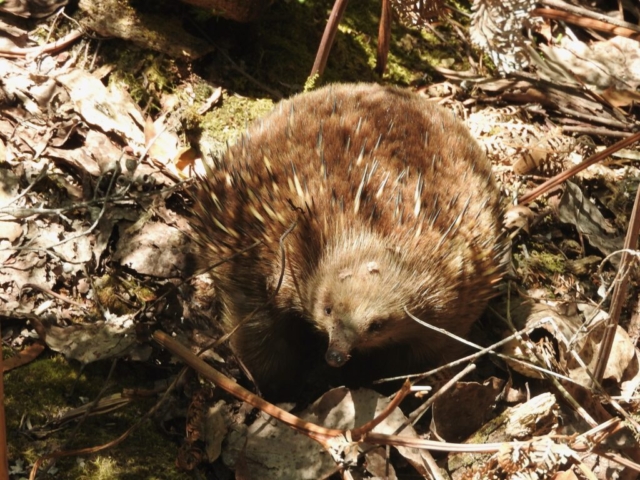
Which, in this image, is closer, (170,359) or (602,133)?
(170,359)

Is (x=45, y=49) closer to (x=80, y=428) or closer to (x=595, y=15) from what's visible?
(x=80, y=428)

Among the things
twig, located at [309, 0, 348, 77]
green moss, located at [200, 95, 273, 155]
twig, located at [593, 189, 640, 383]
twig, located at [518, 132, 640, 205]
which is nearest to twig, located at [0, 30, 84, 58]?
green moss, located at [200, 95, 273, 155]

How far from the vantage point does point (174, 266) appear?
4152mm

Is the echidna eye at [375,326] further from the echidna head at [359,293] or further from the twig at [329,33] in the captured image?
the twig at [329,33]

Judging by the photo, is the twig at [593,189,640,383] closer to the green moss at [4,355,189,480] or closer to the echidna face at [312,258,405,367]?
the echidna face at [312,258,405,367]

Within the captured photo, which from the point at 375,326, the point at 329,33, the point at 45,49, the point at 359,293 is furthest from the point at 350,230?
the point at 45,49

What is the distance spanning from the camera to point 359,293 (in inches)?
130

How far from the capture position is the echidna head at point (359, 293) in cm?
329

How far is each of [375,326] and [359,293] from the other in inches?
7.3

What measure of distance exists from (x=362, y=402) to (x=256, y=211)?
107 cm

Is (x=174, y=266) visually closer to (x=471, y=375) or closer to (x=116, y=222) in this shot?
(x=116, y=222)

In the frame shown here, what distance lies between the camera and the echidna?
132 inches

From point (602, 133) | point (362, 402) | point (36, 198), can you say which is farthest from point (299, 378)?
point (602, 133)

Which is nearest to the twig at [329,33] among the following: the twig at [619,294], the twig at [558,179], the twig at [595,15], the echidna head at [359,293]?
the twig at [558,179]
